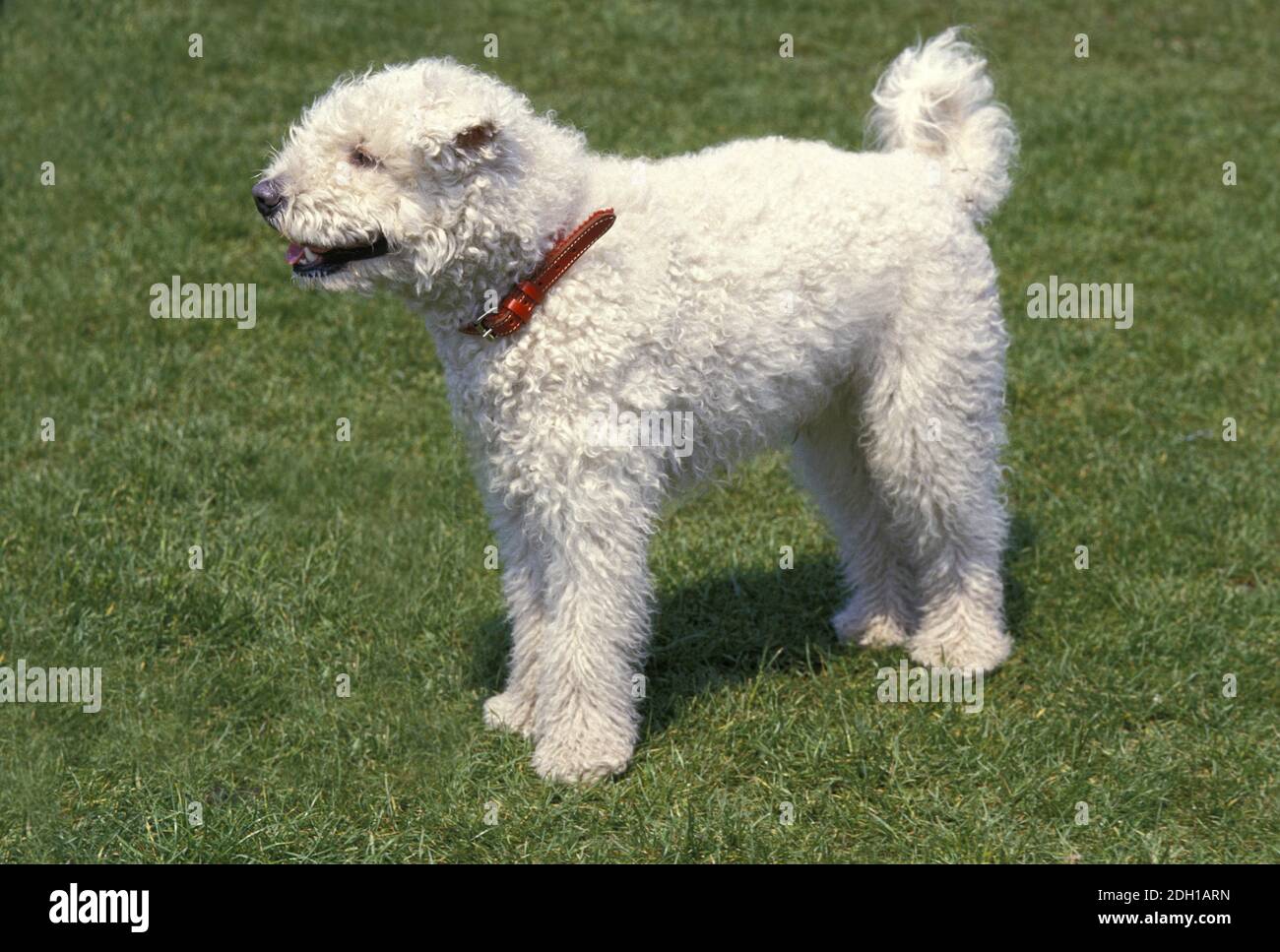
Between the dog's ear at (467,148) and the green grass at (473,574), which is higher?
the dog's ear at (467,148)

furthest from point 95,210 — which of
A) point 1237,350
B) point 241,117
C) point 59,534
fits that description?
point 1237,350

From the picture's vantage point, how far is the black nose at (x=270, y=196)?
389cm

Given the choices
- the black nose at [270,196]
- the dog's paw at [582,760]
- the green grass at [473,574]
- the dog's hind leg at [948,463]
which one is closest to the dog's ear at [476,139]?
the black nose at [270,196]

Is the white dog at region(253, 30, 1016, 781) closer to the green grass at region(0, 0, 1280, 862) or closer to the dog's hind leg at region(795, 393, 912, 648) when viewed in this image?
the dog's hind leg at region(795, 393, 912, 648)

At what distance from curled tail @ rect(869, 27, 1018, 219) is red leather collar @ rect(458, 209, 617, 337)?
4.85ft

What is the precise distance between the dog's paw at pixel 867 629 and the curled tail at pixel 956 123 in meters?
1.47

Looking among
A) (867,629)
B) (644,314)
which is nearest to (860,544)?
(867,629)

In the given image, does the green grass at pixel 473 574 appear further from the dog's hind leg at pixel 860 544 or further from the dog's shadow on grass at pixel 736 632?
the dog's hind leg at pixel 860 544

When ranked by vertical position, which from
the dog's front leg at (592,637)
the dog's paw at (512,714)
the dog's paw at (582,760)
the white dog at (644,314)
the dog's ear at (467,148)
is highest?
the dog's ear at (467,148)

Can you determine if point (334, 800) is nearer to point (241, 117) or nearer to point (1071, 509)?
point (1071, 509)

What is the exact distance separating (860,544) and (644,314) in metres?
1.62

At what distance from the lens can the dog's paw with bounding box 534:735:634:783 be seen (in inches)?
173

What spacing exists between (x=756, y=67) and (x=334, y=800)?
8261 mm

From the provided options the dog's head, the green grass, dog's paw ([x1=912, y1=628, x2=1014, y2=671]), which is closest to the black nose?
the dog's head
